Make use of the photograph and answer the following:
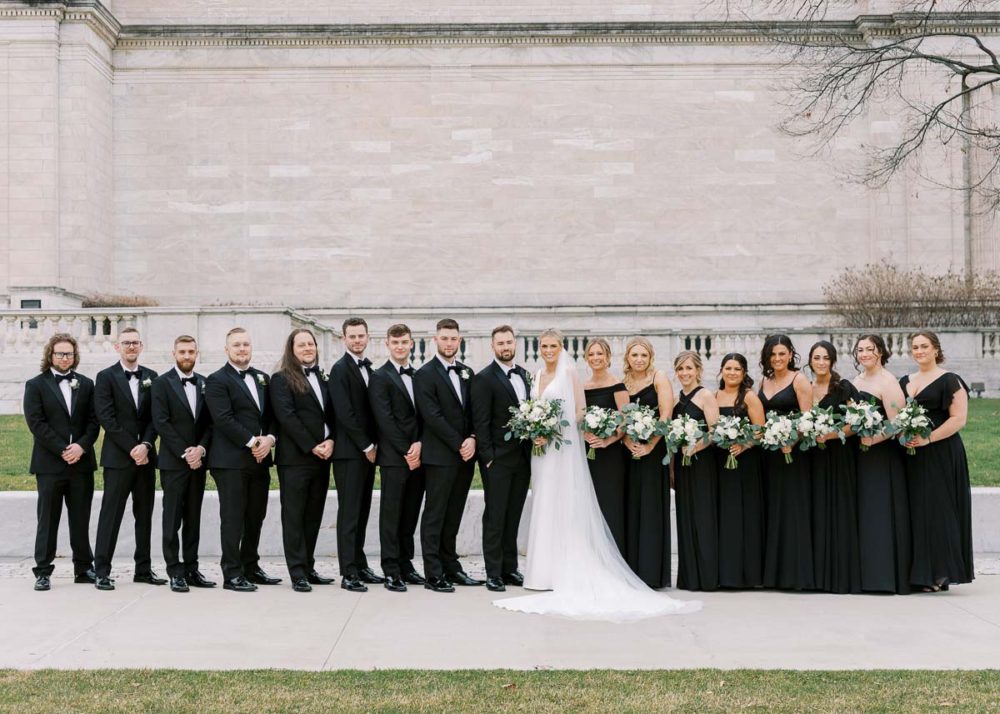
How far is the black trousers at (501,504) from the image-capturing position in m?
9.65

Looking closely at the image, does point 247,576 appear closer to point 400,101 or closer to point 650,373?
point 650,373

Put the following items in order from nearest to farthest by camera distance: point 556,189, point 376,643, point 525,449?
point 376,643 → point 525,449 → point 556,189

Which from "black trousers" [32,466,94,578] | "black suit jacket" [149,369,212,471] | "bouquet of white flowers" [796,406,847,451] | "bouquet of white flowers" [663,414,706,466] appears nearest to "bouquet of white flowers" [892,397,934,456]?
"bouquet of white flowers" [796,406,847,451]

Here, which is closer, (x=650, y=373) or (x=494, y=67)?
(x=650, y=373)

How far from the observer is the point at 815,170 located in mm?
31719

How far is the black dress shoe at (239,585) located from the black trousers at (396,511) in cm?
118

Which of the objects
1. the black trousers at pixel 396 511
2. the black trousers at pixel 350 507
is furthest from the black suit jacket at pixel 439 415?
the black trousers at pixel 350 507

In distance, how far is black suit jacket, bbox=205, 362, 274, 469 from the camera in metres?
9.41

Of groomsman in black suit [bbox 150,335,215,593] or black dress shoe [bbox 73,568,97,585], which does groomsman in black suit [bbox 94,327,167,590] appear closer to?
groomsman in black suit [bbox 150,335,215,593]

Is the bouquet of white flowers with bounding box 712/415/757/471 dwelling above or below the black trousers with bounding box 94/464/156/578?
above

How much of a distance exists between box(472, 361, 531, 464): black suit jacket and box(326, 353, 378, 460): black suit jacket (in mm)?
976

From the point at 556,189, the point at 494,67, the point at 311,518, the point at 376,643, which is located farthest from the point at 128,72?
the point at 376,643

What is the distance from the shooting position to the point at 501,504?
9711mm

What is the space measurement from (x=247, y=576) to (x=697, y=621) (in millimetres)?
4201
